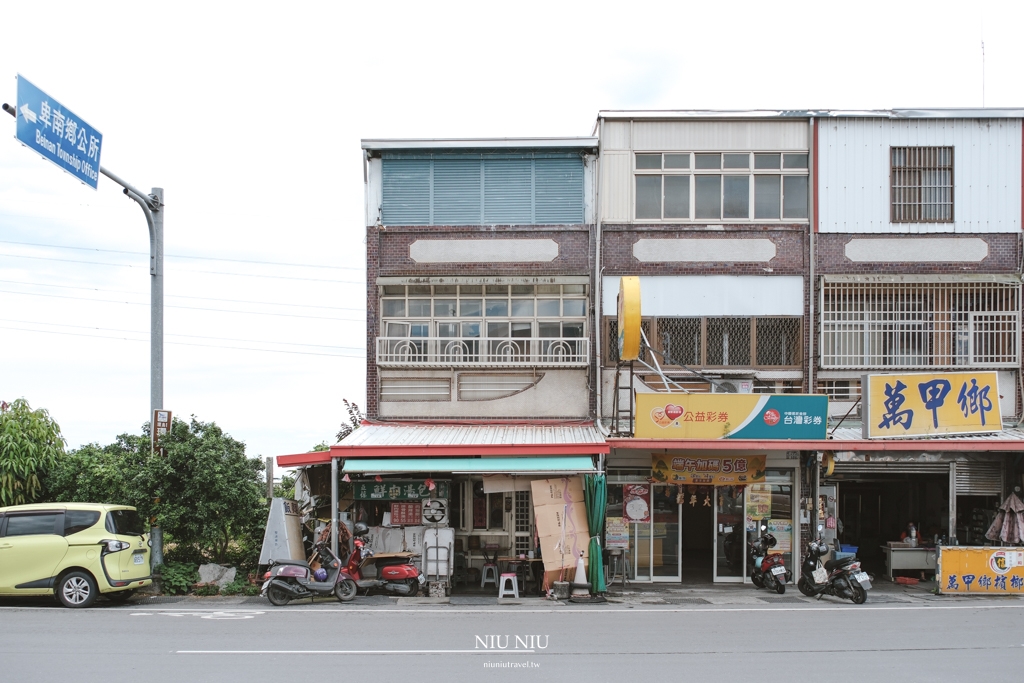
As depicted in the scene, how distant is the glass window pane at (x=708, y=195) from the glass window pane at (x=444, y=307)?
5.96 metres

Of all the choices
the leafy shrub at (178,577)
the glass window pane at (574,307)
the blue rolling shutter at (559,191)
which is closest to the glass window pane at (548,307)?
the glass window pane at (574,307)

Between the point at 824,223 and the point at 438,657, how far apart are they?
1348 cm

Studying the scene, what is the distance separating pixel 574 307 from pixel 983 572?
9.91 metres

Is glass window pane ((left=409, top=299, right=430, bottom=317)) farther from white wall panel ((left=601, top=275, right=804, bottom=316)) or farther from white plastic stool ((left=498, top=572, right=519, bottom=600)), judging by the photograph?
white plastic stool ((left=498, top=572, right=519, bottom=600))

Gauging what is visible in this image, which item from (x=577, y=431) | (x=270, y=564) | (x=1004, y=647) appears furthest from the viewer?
(x=577, y=431)

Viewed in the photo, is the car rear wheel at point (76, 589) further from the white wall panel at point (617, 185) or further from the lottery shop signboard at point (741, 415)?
the white wall panel at point (617, 185)

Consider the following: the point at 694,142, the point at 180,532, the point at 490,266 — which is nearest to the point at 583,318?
the point at 490,266

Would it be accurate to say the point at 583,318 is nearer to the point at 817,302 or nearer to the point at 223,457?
the point at 817,302

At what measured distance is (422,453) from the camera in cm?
1703

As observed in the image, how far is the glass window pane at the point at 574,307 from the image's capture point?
65.0ft

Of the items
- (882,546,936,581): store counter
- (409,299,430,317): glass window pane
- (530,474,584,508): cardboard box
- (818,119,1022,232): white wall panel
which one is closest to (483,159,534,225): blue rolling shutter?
(409,299,430,317): glass window pane

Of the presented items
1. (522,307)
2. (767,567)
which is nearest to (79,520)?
(522,307)

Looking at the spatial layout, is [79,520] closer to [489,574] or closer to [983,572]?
[489,574]

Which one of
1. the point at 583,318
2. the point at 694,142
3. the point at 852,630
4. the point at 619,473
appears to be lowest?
the point at 852,630
